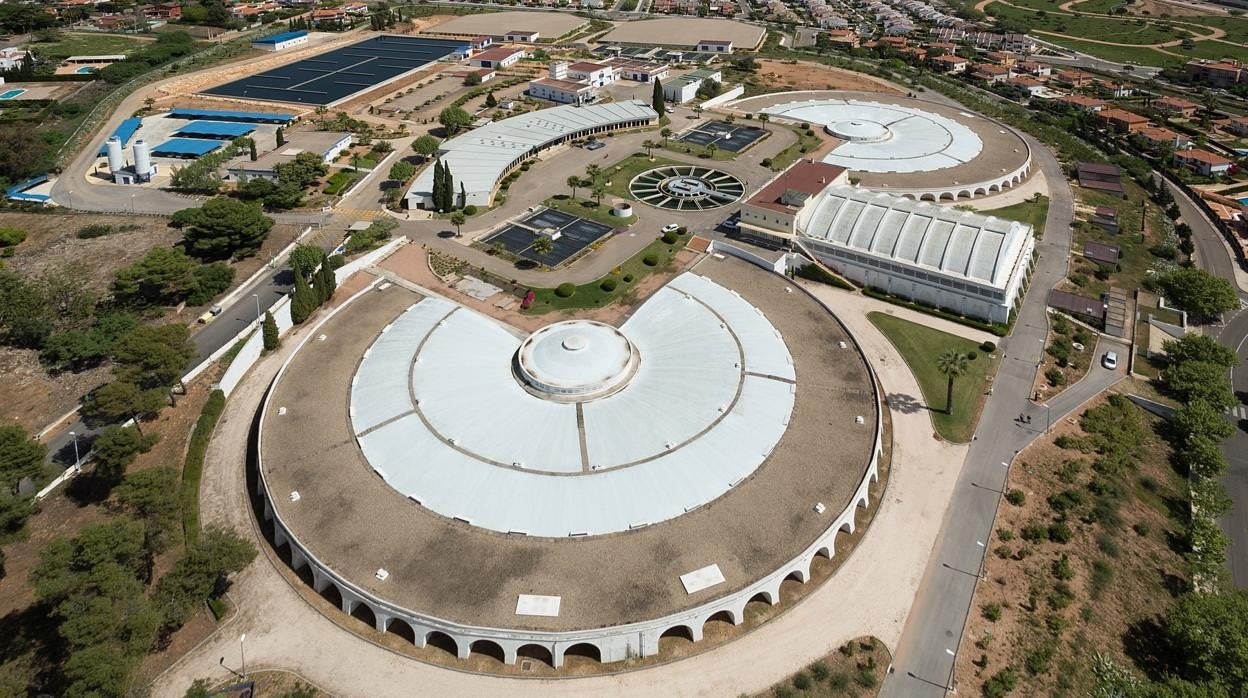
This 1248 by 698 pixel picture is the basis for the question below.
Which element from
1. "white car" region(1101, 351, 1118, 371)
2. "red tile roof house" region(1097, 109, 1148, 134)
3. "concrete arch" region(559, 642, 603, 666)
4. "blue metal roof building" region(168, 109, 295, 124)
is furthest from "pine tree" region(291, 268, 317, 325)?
"red tile roof house" region(1097, 109, 1148, 134)

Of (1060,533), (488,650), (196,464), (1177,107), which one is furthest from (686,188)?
(1177,107)

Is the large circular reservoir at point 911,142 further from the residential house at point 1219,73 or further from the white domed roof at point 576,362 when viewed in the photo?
the residential house at point 1219,73

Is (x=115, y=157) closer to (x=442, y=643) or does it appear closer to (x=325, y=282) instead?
(x=325, y=282)

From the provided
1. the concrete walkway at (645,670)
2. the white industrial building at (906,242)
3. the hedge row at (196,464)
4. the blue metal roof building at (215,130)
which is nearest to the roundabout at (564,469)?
the concrete walkway at (645,670)

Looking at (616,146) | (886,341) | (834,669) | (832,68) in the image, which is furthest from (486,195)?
(832,68)

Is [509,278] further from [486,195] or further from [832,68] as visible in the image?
[832,68]

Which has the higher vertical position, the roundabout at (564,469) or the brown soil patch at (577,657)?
the roundabout at (564,469)

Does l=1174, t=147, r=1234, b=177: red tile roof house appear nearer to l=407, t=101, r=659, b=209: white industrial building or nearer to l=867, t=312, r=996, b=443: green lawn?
l=867, t=312, r=996, b=443: green lawn
